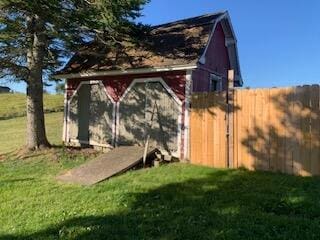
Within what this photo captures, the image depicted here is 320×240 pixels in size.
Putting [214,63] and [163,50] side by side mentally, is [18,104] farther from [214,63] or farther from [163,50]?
[214,63]

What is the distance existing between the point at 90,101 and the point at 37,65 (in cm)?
249

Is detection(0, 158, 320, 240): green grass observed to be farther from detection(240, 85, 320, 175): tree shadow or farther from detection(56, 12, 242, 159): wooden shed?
detection(56, 12, 242, 159): wooden shed

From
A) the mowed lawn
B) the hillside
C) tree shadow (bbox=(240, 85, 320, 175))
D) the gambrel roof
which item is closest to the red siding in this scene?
the gambrel roof

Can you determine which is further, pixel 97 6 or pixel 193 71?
pixel 193 71

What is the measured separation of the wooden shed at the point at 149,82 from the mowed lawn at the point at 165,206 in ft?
7.40

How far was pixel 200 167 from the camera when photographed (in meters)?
12.6

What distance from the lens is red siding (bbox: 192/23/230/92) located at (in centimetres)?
1433

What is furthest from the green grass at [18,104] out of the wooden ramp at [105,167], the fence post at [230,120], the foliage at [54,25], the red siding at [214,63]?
the fence post at [230,120]

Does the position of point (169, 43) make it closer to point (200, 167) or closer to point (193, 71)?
point (193, 71)

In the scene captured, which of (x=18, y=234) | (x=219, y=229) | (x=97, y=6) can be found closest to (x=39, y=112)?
(x=97, y=6)

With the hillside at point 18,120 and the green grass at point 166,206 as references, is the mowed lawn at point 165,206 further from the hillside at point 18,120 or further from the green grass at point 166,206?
the hillside at point 18,120

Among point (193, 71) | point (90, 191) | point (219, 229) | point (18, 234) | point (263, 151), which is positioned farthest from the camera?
point (193, 71)

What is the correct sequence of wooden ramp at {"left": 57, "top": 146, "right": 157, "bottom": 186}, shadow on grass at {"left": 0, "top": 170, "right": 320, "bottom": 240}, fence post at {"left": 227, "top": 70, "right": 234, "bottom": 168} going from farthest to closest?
fence post at {"left": 227, "top": 70, "right": 234, "bottom": 168} < wooden ramp at {"left": 57, "top": 146, "right": 157, "bottom": 186} < shadow on grass at {"left": 0, "top": 170, "right": 320, "bottom": 240}

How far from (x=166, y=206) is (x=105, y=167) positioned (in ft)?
13.9
